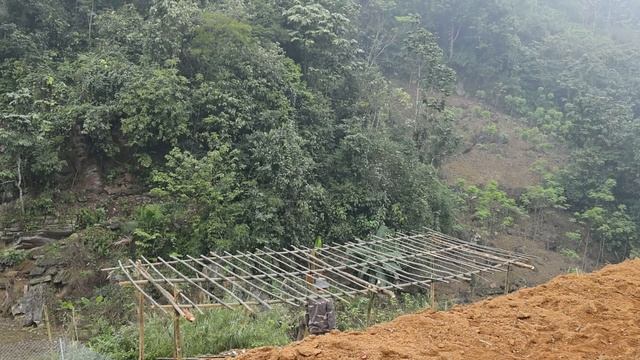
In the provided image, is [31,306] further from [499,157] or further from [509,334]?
[499,157]

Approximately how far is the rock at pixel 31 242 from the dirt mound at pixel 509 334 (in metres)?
8.77

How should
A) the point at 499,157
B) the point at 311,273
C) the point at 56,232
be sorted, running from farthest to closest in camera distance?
the point at 499,157 < the point at 56,232 < the point at 311,273

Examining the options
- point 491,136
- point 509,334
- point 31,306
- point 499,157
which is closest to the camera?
point 509,334

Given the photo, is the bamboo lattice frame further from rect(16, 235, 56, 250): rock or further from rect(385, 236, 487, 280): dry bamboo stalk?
rect(16, 235, 56, 250): rock

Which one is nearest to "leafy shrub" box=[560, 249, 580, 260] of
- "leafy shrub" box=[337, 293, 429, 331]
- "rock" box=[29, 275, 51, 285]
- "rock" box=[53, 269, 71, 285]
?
"leafy shrub" box=[337, 293, 429, 331]

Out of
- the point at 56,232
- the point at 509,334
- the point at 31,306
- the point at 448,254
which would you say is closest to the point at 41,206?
the point at 56,232

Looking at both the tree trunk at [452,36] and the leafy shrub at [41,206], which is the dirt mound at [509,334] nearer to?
the leafy shrub at [41,206]

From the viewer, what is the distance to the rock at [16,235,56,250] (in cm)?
1102

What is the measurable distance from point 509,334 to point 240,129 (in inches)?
333

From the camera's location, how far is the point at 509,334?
4008mm

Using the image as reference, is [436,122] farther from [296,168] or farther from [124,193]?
[124,193]

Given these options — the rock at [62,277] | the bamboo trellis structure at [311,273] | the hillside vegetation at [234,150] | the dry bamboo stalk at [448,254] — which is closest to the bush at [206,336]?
the hillside vegetation at [234,150]

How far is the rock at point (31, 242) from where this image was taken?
36.1 ft

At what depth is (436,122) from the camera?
16266 millimetres
